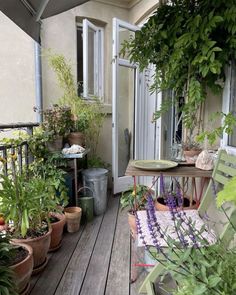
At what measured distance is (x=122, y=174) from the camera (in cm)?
394

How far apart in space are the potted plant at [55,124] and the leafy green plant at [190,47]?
1.13 meters

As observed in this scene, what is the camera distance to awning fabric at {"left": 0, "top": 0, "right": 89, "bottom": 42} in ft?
4.99

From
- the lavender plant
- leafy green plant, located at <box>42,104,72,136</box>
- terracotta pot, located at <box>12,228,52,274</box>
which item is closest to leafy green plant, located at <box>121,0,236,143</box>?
the lavender plant

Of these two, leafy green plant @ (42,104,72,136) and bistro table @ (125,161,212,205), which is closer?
bistro table @ (125,161,212,205)

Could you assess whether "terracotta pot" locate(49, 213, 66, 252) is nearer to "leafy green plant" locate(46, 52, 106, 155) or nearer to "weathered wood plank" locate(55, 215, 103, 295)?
"weathered wood plank" locate(55, 215, 103, 295)

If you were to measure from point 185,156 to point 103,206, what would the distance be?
142cm

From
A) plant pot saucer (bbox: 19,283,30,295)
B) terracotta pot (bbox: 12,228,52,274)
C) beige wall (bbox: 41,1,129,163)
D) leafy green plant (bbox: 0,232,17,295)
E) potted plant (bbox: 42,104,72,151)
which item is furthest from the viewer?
beige wall (bbox: 41,1,129,163)

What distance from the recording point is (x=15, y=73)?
3537 millimetres

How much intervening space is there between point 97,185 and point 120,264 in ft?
3.86

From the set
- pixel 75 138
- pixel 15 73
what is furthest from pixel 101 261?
pixel 15 73

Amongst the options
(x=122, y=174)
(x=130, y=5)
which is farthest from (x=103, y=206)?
(x=130, y=5)

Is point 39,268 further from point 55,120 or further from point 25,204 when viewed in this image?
point 55,120

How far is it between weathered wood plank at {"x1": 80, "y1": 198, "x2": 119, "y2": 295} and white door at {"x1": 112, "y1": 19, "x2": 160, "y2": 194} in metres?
0.94

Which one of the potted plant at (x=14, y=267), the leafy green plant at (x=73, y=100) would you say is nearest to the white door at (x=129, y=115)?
the leafy green plant at (x=73, y=100)
